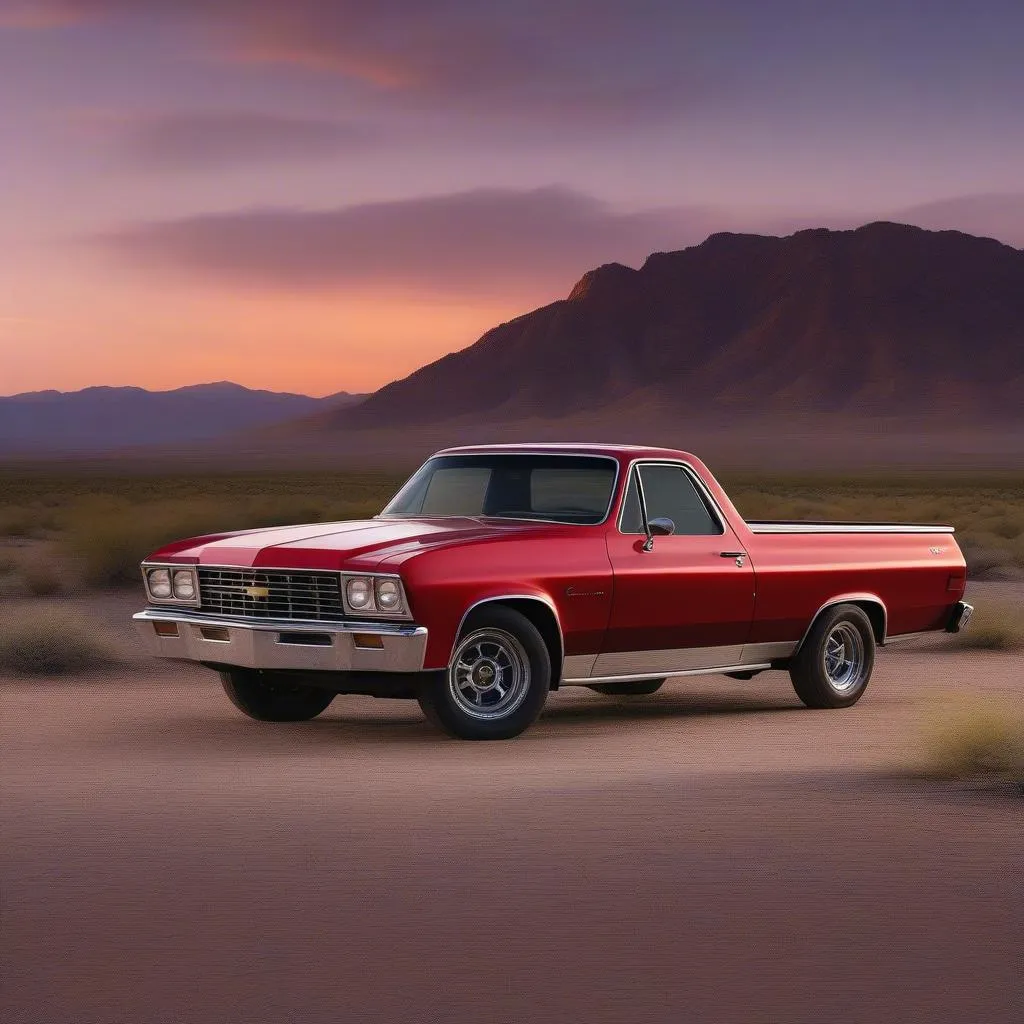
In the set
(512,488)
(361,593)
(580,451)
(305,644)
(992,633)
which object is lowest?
(992,633)

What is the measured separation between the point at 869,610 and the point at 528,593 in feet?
12.9

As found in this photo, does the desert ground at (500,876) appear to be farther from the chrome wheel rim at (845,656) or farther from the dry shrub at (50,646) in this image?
the dry shrub at (50,646)

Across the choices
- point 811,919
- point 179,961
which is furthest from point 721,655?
point 179,961

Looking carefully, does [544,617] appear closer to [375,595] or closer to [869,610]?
[375,595]

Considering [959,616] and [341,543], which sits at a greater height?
[341,543]

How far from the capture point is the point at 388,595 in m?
12.1

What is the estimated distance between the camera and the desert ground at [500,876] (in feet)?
21.2

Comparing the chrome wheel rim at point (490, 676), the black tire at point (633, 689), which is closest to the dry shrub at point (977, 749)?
the chrome wheel rim at point (490, 676)

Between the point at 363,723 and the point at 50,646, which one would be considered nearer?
the point at 363,723

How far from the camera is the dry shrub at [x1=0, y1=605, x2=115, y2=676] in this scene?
1822 cm

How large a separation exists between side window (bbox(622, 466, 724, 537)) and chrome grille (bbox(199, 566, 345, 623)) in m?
2.42

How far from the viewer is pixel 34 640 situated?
18.4m

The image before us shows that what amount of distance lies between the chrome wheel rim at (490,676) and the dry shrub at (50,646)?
6.62 meters

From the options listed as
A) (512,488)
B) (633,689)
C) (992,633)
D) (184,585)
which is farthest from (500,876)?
(992,633)
